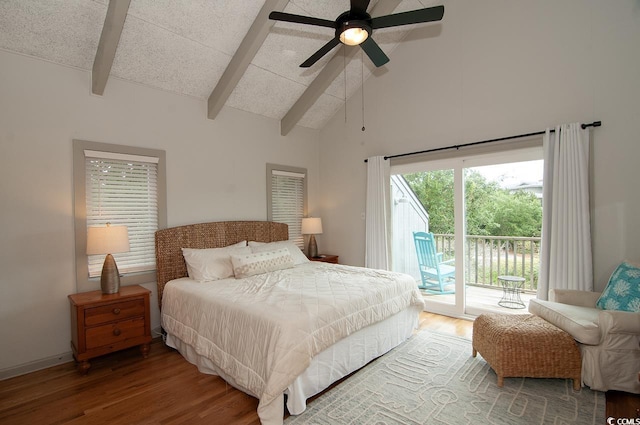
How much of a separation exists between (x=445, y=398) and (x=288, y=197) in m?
3.62

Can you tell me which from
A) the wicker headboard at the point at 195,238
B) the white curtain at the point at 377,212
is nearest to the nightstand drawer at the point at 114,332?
the wicker headboard at the point at 195,238

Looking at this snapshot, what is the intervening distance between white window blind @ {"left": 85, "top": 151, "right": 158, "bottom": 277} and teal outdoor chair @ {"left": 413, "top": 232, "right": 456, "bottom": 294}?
11.4 feet

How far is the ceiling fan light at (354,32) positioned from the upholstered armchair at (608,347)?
281 centimetres

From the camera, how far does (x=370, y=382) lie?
8.38 ft

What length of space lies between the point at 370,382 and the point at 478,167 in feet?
9.44

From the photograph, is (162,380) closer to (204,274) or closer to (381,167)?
(204,274)

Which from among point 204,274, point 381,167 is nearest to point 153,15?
point 204,274

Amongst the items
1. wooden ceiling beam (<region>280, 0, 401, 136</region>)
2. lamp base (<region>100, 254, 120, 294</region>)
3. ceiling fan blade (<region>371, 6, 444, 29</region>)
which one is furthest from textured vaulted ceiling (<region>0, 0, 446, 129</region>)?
lamp base (<region>100, 254, 120, 294</region>)

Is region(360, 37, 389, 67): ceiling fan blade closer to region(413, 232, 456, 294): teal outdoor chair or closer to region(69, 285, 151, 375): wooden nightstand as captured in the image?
region(413, 232, 456, 294): teal outdoor chair

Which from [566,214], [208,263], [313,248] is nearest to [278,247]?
[208,263]

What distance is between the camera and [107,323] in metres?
2.84

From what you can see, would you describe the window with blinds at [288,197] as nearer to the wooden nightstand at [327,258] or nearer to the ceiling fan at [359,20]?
the wooden nightstand at [327,258]

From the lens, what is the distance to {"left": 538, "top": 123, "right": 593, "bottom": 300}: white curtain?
3043 millimetres

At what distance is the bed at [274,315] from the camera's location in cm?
209
